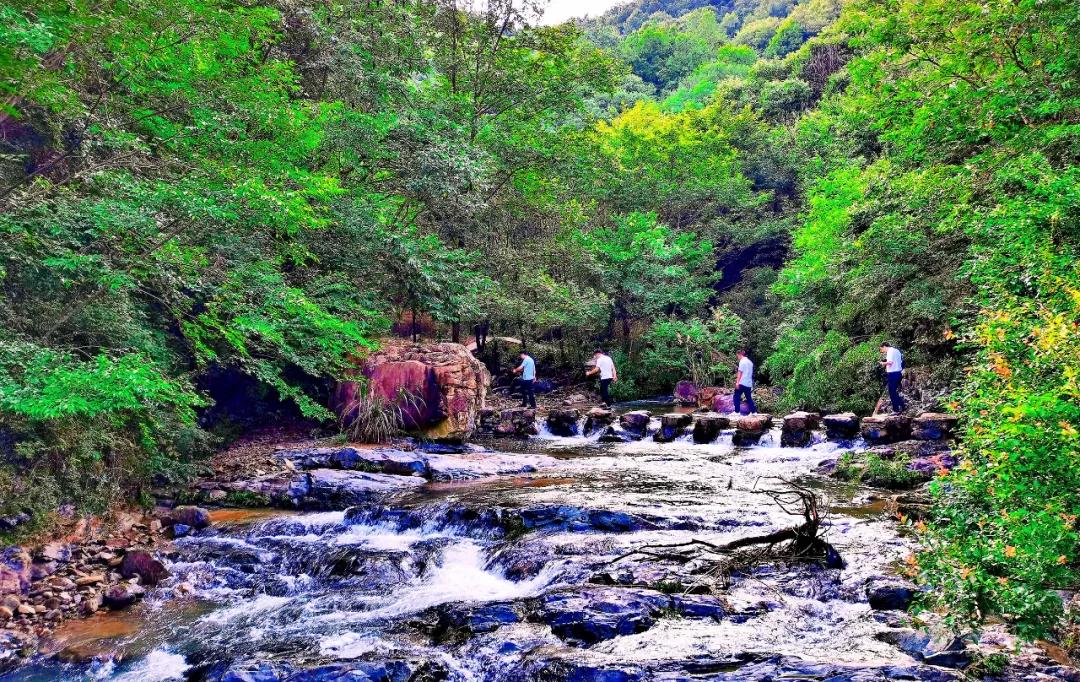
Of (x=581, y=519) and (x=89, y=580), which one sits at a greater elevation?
(x=581, y=519)

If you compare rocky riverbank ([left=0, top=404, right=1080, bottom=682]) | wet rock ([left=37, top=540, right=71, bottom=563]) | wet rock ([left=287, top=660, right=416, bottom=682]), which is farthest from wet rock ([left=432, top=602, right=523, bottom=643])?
wet rock ([left=37, top=540, right=71, bottom=563])

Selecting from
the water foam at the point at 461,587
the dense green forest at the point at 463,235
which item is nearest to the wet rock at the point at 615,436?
the dense green forest at the point at 463,235

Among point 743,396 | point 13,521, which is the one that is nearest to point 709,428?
point 743,396

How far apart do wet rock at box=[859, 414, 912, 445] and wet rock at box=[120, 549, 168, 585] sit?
1188cm

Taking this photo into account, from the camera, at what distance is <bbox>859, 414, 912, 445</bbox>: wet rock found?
12.5 metres

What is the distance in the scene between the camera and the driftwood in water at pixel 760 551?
6.55 meters

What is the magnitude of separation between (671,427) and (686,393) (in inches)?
322

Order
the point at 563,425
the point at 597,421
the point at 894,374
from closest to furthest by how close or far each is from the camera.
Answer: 1. the point at 894,374
2. the point at 597,421
3. the point at 563,425

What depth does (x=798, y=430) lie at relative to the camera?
46.7ft

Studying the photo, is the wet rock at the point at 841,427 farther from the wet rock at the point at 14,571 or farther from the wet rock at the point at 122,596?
the wet rock at the point at 14,571

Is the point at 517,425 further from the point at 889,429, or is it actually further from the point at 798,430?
the point at 889,429

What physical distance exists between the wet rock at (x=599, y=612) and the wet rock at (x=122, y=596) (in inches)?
165

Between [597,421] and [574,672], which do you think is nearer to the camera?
[574,672]

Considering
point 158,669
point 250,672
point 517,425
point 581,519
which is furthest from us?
point 517,425
